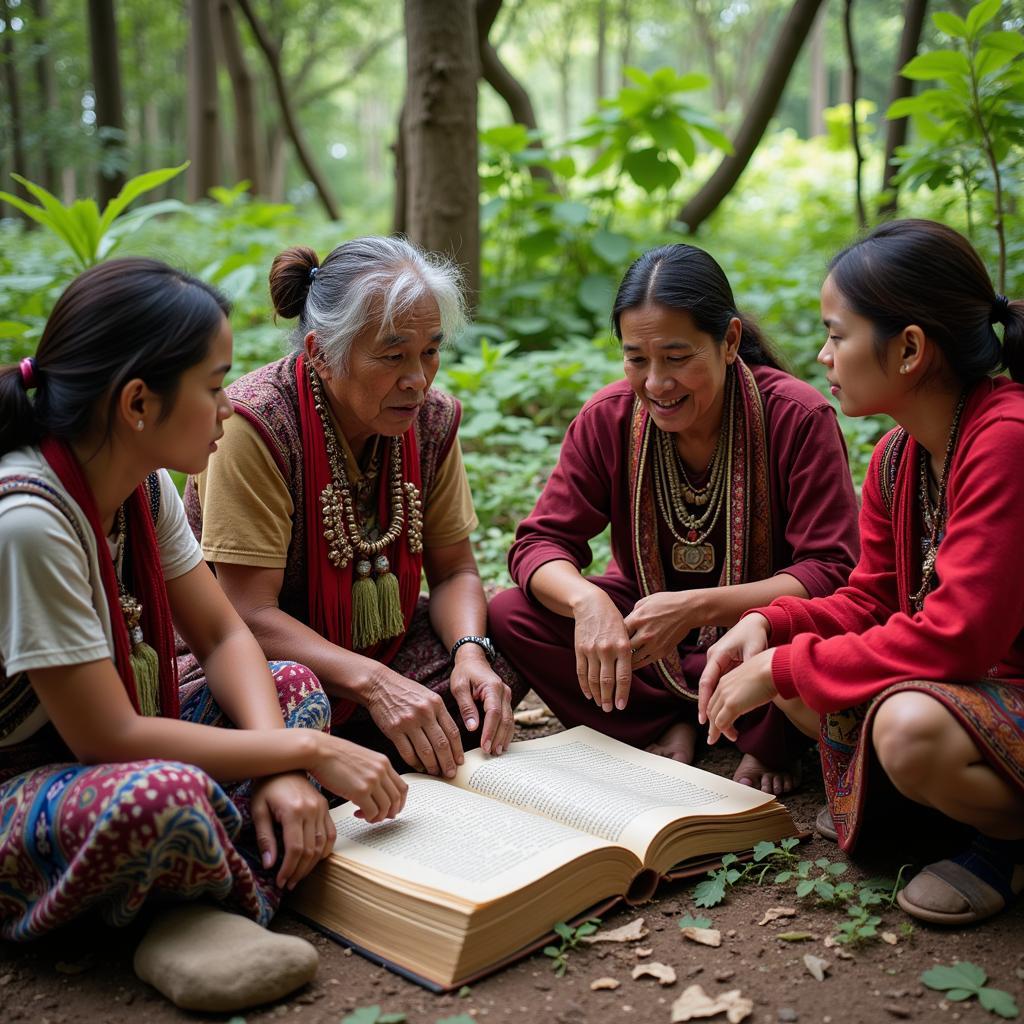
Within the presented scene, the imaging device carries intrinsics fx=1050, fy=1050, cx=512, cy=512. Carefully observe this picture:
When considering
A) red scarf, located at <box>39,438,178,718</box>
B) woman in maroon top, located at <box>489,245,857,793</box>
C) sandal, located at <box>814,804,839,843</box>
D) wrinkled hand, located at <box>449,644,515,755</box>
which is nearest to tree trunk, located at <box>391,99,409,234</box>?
woman in maroon top, located at <box>489,245,857,793</box>

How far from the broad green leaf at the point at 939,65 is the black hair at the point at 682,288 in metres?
1.47

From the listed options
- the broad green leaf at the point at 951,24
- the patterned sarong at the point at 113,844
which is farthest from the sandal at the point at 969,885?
the broad green leaf at the point at 951,24

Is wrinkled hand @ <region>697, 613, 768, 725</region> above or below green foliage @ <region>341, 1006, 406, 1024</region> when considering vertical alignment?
above

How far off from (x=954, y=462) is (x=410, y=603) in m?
1.49

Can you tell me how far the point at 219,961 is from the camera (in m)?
1.78

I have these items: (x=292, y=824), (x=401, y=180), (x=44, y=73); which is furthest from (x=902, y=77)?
(x=44, y=73)

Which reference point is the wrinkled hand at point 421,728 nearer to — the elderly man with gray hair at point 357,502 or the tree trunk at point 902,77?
the elderly man with gray hair at point 357,502

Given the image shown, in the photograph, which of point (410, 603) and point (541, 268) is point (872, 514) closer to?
point (410, 603)

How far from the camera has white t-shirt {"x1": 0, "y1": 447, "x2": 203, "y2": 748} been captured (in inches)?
70.7

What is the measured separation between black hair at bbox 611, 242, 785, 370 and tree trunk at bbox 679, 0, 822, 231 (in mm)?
4595

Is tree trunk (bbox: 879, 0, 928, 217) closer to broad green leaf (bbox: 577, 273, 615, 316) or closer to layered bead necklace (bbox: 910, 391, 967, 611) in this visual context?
broad green leaf (bbox: 577, 273, 615, 316)

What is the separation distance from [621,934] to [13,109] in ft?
40.2

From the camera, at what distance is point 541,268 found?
716 centimetres

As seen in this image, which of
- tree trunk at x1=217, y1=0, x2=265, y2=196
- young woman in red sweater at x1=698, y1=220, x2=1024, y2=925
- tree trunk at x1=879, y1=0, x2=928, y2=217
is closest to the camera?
young woman in red sweater at x1=698, y1=220, x2=1024, y2=925
